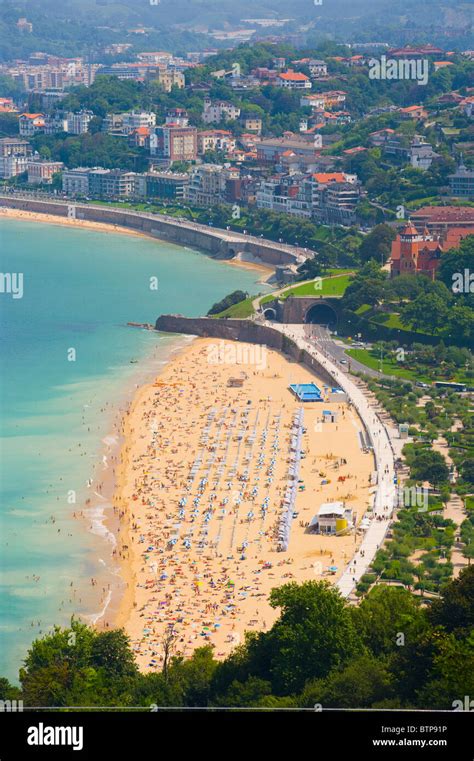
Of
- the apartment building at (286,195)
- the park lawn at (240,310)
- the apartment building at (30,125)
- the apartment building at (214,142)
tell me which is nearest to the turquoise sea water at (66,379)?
the park lawn at (240,310)

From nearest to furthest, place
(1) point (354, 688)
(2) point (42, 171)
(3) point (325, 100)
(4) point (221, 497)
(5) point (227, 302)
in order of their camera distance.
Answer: (1) point (354, 688)
(4) point (221, 497)
(5) point (227, 302)
(2) point (42, 171)
(3) point (325, 100)

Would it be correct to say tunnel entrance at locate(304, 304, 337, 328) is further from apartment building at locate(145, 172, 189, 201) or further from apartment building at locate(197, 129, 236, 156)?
apartment building at locate(197, 129, 236, 156)

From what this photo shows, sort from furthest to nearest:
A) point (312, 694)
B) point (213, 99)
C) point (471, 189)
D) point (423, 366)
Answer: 1. point (213, 99)
2. point (471, 189)
3. point (423, 366)
4. point (312, 694)

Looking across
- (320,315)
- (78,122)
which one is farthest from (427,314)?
(78,122)

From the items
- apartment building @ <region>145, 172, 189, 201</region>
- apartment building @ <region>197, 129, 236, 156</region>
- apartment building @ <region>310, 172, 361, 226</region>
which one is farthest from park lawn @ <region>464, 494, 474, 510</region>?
apartment building @ <region>197, 129, 236, 156</region>

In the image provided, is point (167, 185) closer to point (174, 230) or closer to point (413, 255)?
point (174, 230)
